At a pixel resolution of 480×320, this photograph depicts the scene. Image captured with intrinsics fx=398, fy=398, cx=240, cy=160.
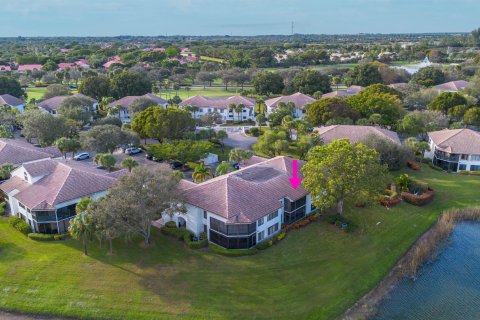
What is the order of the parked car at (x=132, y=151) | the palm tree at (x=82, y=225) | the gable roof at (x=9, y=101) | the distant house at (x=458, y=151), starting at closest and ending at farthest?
the palm tree at (x=82, y=225) < the distant house at (x=458, y=151) < the parked car at (x=132, y=151) < the gable roof at (x=9, y=101)

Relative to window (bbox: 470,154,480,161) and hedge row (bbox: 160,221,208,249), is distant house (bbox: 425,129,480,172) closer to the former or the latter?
window (bbox: 470,154,480,161)

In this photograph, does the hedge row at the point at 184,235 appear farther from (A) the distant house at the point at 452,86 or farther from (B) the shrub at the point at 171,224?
(A) the distant house at the point at 452,86

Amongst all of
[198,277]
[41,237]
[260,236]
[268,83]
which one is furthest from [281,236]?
[268,83]

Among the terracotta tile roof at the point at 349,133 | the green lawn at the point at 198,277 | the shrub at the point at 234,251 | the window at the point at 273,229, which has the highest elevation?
the terracotta tile roof at the point at 349,133

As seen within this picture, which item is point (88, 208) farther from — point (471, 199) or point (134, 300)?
point (471, 199)

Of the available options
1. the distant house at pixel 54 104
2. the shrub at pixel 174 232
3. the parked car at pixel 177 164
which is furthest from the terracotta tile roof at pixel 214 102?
the shrub at pixel 174 232

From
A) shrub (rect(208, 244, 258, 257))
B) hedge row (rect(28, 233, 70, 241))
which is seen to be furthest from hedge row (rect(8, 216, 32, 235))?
shrub (rect(208, 244, 258, 257))

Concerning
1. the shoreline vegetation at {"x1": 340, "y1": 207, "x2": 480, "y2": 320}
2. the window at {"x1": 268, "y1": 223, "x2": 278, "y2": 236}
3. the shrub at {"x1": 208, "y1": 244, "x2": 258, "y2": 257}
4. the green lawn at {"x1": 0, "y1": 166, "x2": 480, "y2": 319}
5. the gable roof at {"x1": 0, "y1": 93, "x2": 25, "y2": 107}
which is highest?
the gable roof at {"x1": 0, "y1": 93, "x2": 25, "y2": 107}
